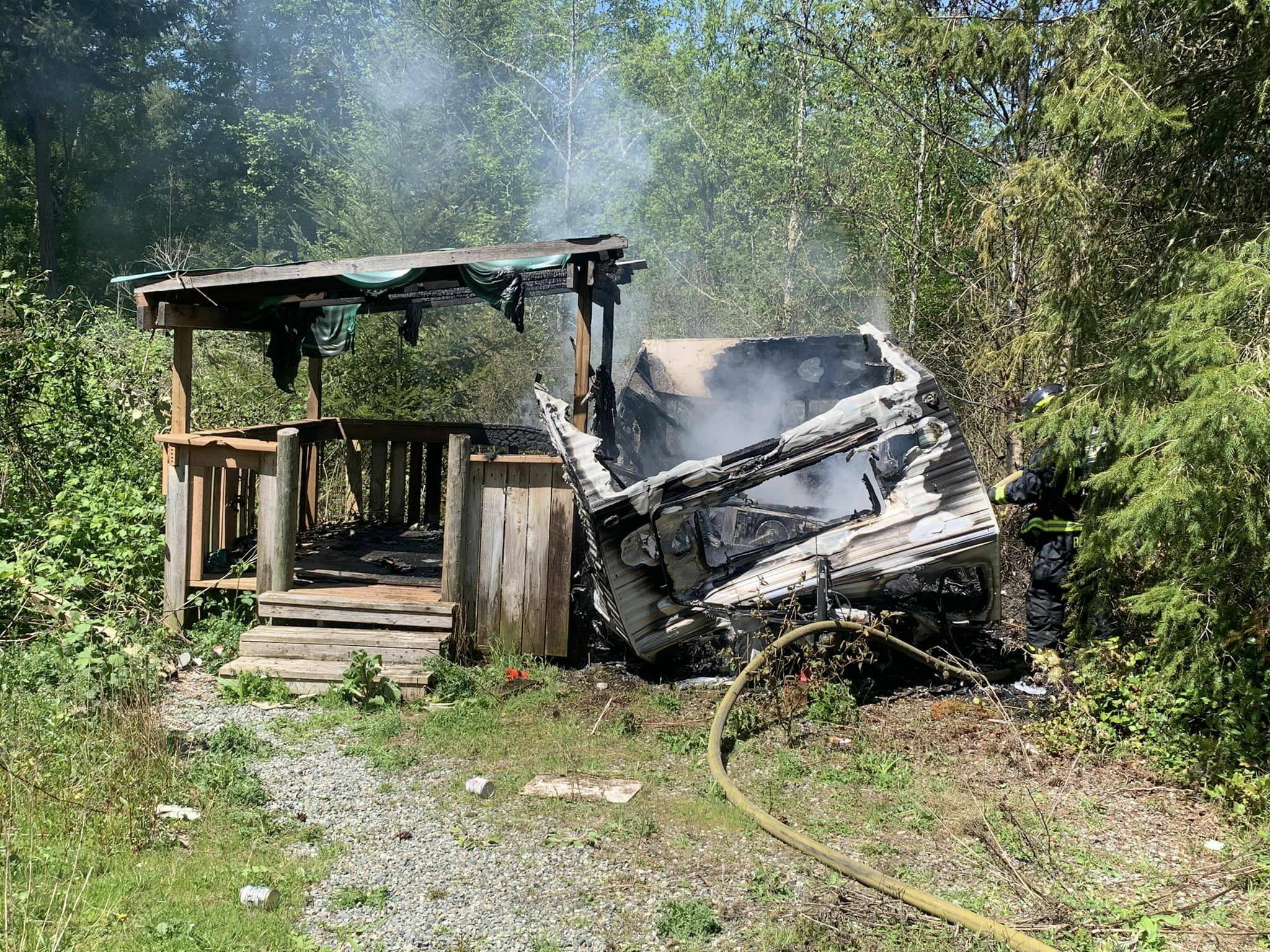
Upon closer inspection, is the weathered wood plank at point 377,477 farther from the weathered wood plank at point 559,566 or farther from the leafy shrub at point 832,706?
the leafy shrub at point 832,706

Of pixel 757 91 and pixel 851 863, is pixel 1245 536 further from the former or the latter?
pixel 757 91

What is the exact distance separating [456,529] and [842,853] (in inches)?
152

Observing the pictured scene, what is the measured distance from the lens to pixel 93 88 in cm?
2992

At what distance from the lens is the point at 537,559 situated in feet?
24.1

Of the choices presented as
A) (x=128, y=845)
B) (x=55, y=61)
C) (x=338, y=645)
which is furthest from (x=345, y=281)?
(x=55, y=61)

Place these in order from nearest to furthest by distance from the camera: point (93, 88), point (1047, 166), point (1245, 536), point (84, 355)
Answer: point (1245, 536)
point (1047, 166)
point (84, 355)
point (93, 88)

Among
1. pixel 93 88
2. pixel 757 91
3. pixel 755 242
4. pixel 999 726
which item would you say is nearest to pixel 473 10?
pixel 757 91

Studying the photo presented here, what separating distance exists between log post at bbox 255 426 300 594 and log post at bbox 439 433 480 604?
45.7 inches

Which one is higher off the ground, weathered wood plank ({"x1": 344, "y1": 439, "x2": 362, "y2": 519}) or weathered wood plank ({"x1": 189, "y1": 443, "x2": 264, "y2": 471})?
weathered wood plank ({"x1": 189, "y1": 443, "x2": 264, "y2": 471})

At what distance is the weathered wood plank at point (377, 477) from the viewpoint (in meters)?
11.0

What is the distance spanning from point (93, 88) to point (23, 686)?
2968 cm

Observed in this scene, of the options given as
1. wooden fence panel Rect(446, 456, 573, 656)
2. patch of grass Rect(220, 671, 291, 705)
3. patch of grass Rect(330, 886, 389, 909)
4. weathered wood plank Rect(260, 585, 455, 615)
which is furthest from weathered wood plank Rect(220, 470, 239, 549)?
patch of grass Rect(330, 886, 389, 909)

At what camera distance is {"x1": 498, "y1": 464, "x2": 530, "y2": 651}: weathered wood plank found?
732 cm

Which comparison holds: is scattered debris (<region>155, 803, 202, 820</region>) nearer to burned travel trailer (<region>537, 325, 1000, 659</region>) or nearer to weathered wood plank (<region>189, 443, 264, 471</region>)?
burned travel trailer (<region>537, 325, 1000, 659</region>)
